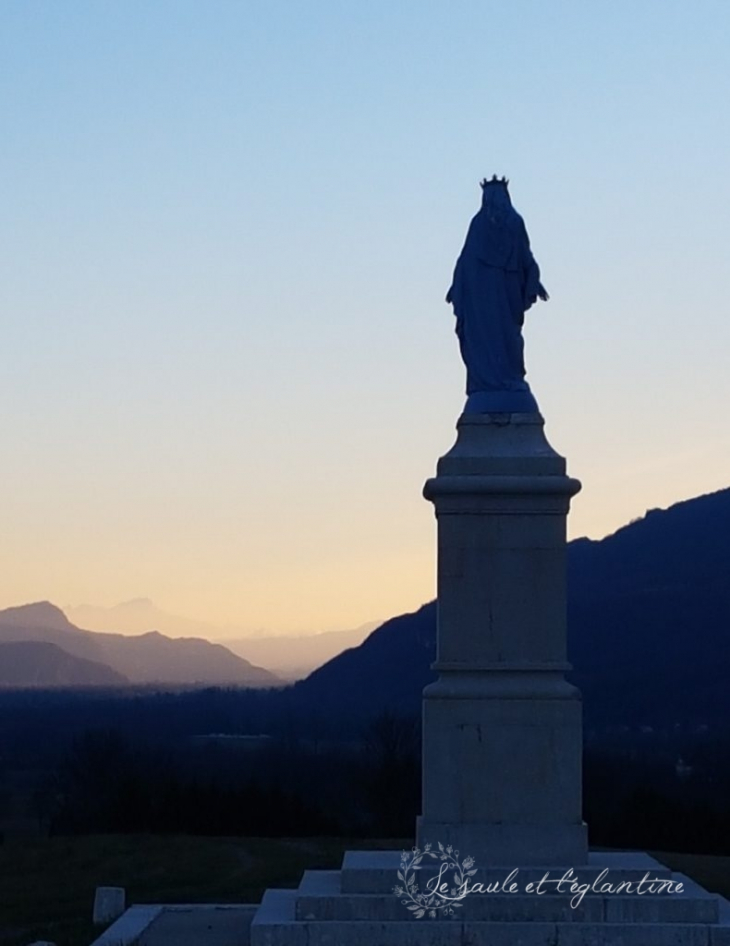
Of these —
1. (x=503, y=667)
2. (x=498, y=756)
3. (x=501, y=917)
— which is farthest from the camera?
(x=503, y=667)

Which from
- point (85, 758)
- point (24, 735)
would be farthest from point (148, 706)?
point (85, 758)

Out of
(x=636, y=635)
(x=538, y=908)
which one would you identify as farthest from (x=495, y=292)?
(x=636, y=635)

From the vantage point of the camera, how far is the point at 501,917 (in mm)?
14297

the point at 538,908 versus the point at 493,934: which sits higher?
the point at 538,908

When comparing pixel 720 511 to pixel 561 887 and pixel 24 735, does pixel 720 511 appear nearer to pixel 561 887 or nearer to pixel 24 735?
pixel 24 735

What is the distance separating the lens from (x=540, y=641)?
1552 cm

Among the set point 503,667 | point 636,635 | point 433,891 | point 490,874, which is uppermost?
point 636,635

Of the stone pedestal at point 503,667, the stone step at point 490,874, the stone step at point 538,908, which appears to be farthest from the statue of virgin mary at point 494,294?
the stone step at point 538,908

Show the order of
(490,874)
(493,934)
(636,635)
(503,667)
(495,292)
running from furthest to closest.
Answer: (636,635) < (495,292) < (503,667) < (490,874) < (493,934)

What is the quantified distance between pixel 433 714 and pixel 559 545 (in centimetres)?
186

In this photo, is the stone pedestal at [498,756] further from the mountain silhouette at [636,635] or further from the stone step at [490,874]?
the mountain silhouette at [636,635]

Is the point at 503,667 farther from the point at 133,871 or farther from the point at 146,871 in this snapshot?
the point at 133,871

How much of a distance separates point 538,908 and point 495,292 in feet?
18.6

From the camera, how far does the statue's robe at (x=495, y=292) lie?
16438mm
